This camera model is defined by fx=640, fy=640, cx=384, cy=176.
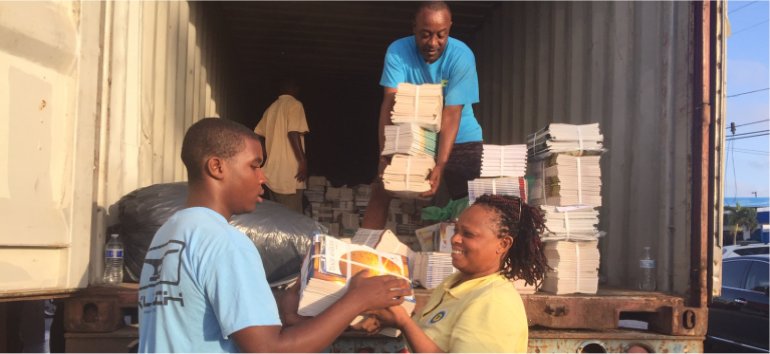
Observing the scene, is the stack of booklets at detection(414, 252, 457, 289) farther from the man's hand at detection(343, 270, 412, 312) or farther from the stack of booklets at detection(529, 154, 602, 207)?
the man's hand at detection(343, 270, 412, 312)

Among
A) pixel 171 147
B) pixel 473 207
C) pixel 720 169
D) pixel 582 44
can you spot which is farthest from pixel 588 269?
pixel 171 147

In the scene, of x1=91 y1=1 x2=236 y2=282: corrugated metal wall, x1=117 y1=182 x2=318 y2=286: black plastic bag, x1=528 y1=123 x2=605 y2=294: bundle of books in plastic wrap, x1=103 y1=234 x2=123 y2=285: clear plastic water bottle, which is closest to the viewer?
x1=103 y1=234 x2=123 y2=285: clear plastic water bottle

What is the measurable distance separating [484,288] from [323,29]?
815 centimetres

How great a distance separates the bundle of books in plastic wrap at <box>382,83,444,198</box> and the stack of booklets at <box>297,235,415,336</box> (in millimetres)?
1804

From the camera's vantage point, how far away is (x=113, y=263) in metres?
3.52

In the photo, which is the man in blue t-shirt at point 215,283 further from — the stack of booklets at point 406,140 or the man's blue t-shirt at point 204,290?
the stack of booklets at point 406,140

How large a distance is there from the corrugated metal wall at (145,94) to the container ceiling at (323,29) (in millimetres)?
2101

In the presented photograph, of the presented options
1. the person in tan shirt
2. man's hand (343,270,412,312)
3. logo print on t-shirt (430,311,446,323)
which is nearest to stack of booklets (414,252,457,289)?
logo print on t-shirt (430,311,446,323)

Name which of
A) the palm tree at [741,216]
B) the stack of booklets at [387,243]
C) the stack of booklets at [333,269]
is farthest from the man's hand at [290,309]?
the palm tree at [741,216]

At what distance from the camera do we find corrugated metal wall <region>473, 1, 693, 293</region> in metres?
4.01

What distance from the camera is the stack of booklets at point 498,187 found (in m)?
4.07

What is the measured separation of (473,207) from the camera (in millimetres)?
2432

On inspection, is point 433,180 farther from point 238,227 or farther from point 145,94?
point 145,94

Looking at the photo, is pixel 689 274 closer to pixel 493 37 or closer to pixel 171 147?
pixel 171 147
